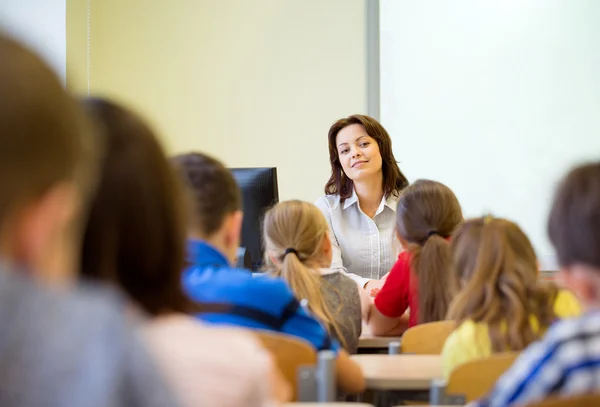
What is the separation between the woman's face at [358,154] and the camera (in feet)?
12.1

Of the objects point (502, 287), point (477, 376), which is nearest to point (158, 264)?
point (477, 376)

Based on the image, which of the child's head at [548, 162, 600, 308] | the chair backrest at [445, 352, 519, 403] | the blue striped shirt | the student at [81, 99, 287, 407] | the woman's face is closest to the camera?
the student at [81, 99, 287, 407]

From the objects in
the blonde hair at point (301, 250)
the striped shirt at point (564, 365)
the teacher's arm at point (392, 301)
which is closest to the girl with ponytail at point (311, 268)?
the blonde hair at point (301, 250)

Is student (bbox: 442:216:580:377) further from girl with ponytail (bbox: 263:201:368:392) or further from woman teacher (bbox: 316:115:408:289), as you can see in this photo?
woman teacher (bbox: 316:115:408:289)

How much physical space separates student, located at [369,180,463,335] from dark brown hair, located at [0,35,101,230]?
2220 mm

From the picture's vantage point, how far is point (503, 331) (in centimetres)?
182

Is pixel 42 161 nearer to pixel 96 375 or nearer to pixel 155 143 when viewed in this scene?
pixel 96 375

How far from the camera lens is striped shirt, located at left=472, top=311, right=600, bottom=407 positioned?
1143 mm

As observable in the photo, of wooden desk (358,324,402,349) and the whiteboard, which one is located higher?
the whiteboard

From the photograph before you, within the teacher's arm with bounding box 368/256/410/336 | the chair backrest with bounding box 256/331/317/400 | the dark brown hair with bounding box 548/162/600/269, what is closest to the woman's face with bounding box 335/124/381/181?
the teacher's arm with bounding box 368/256/410/336

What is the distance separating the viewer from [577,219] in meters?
1.32

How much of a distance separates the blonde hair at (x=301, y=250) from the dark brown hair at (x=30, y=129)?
1.93 metres

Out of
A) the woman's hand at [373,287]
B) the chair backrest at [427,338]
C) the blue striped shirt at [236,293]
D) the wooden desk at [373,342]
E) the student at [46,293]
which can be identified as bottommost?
the wooden desk at [373,342]

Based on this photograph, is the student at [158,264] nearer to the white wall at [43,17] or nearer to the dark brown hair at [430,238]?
the dark brown hair at [430,238]
